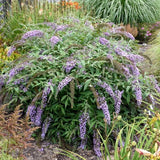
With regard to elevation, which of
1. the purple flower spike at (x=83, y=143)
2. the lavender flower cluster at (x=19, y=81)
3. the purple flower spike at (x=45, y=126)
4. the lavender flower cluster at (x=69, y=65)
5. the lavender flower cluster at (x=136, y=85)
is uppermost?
the lavender flower cluster at (x=69, y=65)

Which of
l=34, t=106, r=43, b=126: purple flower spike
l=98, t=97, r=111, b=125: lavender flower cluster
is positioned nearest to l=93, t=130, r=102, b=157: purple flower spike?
l=98, t=97, r=111, b=125: lavender flower cluster

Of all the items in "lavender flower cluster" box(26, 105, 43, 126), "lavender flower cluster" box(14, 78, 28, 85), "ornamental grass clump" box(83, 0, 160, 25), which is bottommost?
"ornamental grass clump" box(83, 0, 160, 25)

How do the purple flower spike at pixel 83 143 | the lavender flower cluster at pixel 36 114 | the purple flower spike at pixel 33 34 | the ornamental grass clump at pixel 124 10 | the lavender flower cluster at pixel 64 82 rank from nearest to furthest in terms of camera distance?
the lavender flower cluster at pixel 64 82, the lavender flower cluster at pixel 36 114, the purple flower spike at pixel 83 143, the purple flower spike at pixel 33 34, the ornamental grass clump at pixel 124 10

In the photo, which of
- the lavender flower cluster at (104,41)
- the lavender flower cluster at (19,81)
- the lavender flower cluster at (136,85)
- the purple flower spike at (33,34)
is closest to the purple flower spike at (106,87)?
the lavender flower cluster at (136,85)

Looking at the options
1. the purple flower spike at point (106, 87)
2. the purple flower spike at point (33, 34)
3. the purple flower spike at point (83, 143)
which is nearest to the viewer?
the purple flower spike at point (106, 87)

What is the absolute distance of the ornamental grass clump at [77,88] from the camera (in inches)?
106

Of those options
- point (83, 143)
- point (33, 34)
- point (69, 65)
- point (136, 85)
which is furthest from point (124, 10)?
point (83, 143)

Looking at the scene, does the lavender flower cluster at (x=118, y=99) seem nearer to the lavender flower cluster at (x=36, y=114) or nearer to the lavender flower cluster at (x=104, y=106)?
the lavender flower cluster at (x=104, y=106)

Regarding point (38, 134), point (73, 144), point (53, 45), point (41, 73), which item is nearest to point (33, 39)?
point (53, 45)

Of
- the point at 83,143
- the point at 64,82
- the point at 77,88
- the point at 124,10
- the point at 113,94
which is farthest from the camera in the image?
the point at 124,10

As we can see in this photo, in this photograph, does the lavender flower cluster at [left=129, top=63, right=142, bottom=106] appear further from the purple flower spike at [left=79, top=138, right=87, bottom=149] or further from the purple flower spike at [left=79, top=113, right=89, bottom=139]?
the purple flower spike at [left=79, top=138, right=87, bottom=149]

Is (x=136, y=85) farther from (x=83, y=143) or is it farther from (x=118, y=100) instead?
(x=83, y=143)

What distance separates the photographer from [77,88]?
2760 millimetres

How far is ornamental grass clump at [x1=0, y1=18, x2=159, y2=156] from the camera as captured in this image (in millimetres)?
2686
